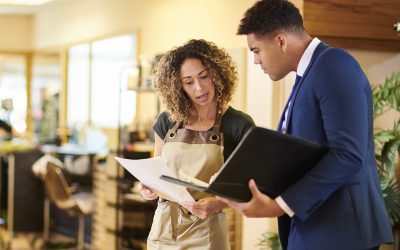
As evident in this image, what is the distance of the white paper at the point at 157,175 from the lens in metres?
2.05

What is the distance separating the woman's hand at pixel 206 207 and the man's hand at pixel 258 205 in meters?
0.54

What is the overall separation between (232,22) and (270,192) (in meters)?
3.75

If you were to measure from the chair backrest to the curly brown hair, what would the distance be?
3926 mm

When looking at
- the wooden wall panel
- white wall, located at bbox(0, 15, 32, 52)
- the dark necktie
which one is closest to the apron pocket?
the dark necktie

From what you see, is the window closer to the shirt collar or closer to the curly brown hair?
the curly brown hair

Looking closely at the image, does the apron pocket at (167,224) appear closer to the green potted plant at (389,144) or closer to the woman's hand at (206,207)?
the woman's hand at (206,207)

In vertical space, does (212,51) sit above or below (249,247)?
above

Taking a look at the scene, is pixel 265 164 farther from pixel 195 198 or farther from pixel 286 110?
pixel 195 198

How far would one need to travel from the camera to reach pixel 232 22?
17.3 feet

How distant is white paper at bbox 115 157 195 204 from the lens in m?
2.05

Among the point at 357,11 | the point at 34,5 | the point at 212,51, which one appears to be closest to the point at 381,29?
the point at 357,11

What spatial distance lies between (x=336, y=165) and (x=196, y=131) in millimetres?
802

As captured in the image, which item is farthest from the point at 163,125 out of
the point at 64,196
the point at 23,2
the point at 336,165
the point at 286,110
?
the point at 23,2

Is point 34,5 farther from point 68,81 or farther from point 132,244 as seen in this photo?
point 132,244
